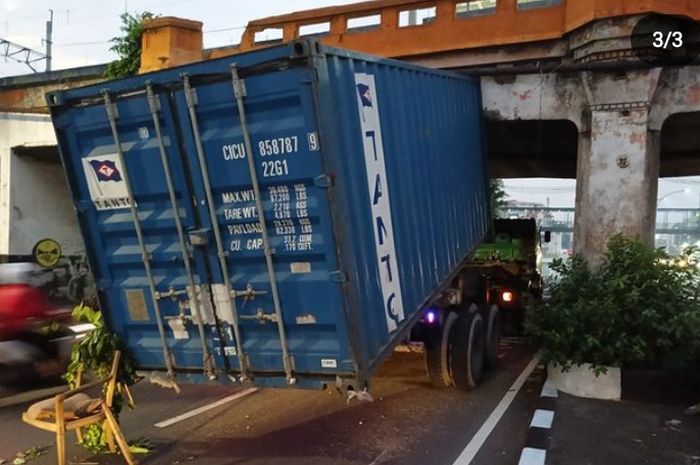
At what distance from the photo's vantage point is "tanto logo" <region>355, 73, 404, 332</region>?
4430 millimetres

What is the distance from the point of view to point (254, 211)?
419 centimetres

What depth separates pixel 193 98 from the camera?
13.7 ft

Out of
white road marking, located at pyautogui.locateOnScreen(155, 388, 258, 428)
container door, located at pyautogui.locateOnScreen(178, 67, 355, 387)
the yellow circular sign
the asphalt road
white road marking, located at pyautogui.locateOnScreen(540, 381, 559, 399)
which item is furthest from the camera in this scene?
the yellow circular sign

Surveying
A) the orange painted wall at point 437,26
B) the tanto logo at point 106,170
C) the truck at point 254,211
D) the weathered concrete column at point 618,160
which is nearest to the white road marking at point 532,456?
the truck at point 254,211

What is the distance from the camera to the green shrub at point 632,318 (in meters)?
5.94

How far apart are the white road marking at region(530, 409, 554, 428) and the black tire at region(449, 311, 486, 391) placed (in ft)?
3.42

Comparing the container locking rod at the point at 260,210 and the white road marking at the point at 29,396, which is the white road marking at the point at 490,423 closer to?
the container locking rod at the point at 260,210

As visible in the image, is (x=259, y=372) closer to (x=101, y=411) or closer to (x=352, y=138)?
(x=101, y=411)

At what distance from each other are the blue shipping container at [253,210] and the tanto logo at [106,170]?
2 centimetres

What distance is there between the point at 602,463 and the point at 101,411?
12.8 ft

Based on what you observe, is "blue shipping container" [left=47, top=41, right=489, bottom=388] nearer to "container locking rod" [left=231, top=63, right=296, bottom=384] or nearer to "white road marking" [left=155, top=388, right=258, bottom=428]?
"container locking rod" [left=231, top=63, right=296, bottom=384]

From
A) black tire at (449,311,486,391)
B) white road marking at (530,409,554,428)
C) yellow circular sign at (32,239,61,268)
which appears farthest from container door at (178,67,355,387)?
yellow circular sign at (32,239,61,268)

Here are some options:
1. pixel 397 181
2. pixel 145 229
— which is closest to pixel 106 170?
pixel 145 229

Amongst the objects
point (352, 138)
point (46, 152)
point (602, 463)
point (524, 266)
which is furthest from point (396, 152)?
point (46, 152)
